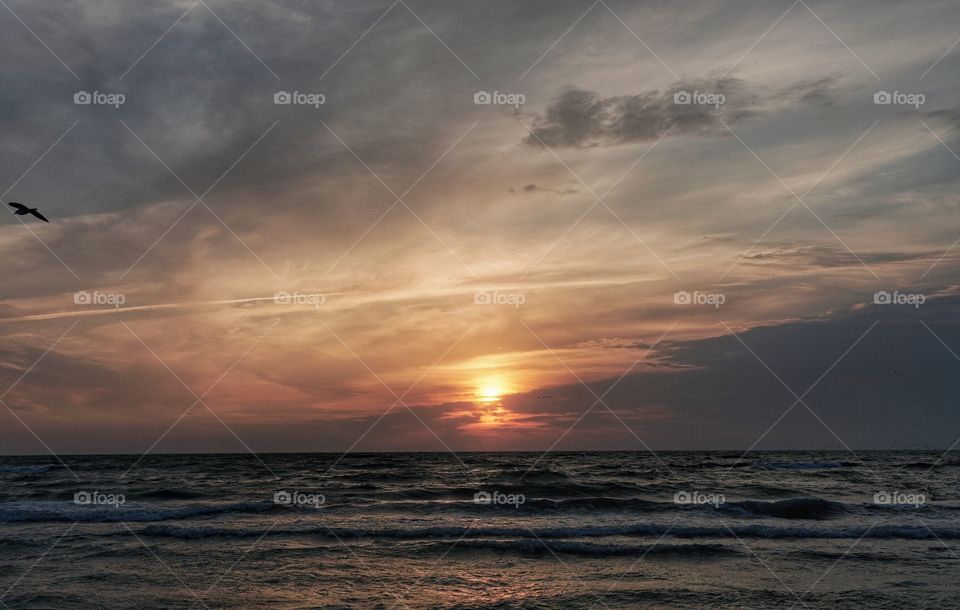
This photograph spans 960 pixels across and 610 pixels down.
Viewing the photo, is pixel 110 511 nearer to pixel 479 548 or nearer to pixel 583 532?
pixel 479 548

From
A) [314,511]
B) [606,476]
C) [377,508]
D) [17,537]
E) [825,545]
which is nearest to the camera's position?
[825,545]

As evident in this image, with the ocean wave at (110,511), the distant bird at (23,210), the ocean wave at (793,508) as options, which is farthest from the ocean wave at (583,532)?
the distant bird at (23,210)

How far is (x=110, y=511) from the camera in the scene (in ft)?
88.0

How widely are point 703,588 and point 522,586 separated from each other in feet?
12.4

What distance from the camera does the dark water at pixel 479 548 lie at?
13039 mm

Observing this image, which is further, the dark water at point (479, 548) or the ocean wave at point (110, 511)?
the ocean wave at point (110, 511)

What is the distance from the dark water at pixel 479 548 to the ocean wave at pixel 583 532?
95mm

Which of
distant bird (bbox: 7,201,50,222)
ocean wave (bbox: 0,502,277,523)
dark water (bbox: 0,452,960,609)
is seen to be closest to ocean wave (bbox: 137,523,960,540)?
dark water (bbox: 0,452,960,609)

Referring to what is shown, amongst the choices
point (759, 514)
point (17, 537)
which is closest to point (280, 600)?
point (17, 537)

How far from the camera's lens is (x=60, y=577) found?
1439 centimetres

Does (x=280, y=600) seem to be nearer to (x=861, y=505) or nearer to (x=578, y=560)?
(x=578, y=560)

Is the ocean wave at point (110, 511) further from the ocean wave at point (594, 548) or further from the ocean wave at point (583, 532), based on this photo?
the ocean wave at point (594, 548)

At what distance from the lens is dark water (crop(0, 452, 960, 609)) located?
42.8ft

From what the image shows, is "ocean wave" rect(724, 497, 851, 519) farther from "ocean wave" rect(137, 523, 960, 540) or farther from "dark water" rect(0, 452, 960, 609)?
"ocean wave" rect(137, 523, 960, 540)
